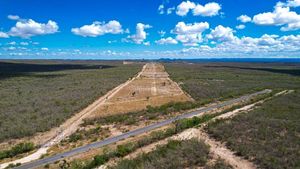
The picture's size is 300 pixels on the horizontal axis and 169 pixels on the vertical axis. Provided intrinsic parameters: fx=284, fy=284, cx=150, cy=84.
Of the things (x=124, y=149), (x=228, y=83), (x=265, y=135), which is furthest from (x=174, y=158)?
(x=228, y=83)

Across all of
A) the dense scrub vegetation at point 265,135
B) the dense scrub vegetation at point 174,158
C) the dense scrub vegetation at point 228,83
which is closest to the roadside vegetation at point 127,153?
the dense scrub vegetation at point 174,158

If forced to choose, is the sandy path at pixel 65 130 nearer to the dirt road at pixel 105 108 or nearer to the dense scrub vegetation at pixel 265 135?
the dirt road at pixel 105 108

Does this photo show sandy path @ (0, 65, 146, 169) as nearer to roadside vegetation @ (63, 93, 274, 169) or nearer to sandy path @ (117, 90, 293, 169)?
roadside vegetation @ (63, 93, 274, 169)

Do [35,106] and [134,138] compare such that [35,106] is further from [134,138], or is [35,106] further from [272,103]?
[272,103]

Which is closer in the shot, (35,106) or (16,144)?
(16,144)

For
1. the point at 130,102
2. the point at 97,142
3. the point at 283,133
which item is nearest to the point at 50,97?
the point at 130,102

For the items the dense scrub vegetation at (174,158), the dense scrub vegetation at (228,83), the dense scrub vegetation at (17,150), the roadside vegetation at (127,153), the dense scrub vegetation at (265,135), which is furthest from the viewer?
the dense scrub vegetation at (228,83)
